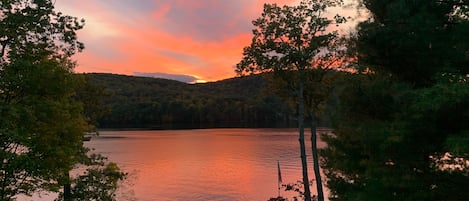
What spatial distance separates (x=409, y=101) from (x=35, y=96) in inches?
591

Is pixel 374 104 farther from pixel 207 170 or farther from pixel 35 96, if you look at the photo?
pixel 207 170

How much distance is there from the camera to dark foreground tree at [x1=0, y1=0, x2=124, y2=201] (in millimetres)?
14344

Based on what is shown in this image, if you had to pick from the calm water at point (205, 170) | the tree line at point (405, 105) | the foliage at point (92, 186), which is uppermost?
the tree line at point (405, 105)

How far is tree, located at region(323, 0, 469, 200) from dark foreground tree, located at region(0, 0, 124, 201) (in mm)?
12093

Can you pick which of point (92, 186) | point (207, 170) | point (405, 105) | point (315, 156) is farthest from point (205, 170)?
point (405, 105)

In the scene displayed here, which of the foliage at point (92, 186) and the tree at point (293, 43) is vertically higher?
the tree at point (293, 43)

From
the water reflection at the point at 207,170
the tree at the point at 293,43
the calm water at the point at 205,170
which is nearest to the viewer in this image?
the tree at the point at 293,43

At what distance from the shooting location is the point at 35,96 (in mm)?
16734

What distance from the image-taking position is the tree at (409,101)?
1256cm

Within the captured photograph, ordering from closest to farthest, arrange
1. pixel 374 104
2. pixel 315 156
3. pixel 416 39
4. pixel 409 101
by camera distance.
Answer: pixel 416 39 → pixel 409 101 → pixel 374 104 → pixel 315 156

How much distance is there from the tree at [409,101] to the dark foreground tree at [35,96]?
12.1m

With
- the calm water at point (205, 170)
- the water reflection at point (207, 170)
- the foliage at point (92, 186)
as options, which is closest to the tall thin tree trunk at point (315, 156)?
the foliage at point (92, 186)

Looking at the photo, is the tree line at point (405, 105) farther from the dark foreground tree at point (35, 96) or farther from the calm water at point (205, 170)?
the calm water at point (205, 170)

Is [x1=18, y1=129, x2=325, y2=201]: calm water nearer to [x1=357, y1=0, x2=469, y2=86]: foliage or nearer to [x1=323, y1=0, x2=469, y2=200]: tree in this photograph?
[x1=323, y1=0, x2=469, y2=200]: tree
